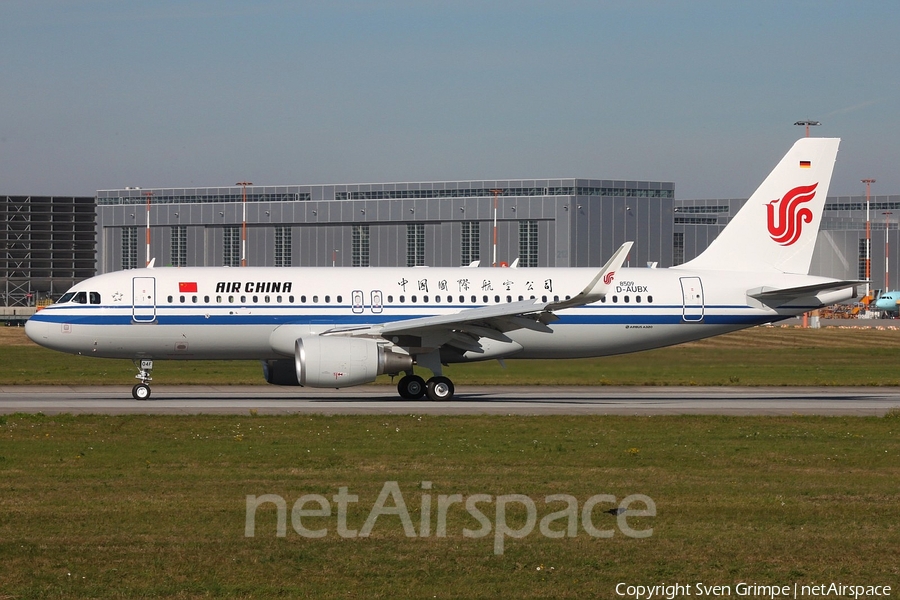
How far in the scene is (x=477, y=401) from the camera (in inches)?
1187

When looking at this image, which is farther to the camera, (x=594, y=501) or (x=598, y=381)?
(x=598, y=381)

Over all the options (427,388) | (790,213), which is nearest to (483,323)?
(427,388)

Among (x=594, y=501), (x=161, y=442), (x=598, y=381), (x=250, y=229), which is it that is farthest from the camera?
(x=250, y=229)

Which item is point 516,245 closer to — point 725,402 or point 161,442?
point 725,402

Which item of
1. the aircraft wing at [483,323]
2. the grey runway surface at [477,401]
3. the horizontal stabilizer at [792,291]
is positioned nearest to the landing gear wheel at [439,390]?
the grey runway surface at [477,401]

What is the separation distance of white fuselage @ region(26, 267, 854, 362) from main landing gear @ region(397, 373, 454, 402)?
805 millimetres

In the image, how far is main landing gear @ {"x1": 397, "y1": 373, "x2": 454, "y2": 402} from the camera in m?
30.3

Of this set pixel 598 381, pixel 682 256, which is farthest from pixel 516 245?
pixel 598 381

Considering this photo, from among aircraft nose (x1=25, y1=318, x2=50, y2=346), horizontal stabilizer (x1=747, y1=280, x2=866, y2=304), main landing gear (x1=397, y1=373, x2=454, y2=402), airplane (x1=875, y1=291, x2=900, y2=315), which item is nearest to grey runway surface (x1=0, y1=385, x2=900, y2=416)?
main landing gear (x1=397, y1=373, x2=454, y2=402)

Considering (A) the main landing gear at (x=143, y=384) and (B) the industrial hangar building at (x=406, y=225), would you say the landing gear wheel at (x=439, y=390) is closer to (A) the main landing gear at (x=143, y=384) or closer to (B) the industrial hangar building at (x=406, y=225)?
(A) the main landing gear at (x=143, y=384)

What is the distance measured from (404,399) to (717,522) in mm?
18312

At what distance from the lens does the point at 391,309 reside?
1227 inches

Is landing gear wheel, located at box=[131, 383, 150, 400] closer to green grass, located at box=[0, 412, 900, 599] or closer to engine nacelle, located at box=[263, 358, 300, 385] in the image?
engine nacelle, located at box=[263, 358, 300, 385]

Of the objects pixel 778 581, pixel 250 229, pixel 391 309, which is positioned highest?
pixel 250 229
